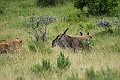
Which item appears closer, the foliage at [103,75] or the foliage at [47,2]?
the foliage at [103,75]

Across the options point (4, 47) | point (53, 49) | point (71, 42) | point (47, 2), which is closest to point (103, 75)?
point (71, 42)

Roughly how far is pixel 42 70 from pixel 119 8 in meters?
17.3

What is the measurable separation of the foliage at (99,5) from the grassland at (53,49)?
68 centimetres

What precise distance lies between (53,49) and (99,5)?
1219 centimetres

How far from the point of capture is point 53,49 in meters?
12.0

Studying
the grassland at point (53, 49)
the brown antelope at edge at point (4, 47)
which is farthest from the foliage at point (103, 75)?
the brown antelope at edge at point (4, 47)

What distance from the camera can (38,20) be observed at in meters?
15.1

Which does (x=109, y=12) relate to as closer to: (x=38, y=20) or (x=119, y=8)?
(x=119, y=8)

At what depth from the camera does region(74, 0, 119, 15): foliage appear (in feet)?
75.4

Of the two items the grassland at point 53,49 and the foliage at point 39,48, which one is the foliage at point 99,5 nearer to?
the grassland at point 53,49

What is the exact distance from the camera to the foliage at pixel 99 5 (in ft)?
75.4

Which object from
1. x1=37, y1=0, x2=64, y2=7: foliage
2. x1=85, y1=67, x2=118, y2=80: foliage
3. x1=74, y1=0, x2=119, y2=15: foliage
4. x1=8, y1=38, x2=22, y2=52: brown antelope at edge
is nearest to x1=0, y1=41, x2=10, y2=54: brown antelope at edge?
x1=8, y1=38, x2=22, y2=52: brown antelope at edge

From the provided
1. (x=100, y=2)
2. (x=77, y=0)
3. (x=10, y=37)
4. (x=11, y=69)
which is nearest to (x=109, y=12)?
(x=100, y=2)

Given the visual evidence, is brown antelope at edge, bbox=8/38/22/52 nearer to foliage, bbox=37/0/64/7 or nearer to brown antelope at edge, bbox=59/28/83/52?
brown antelope at edge, bbox=59/28/83/52
